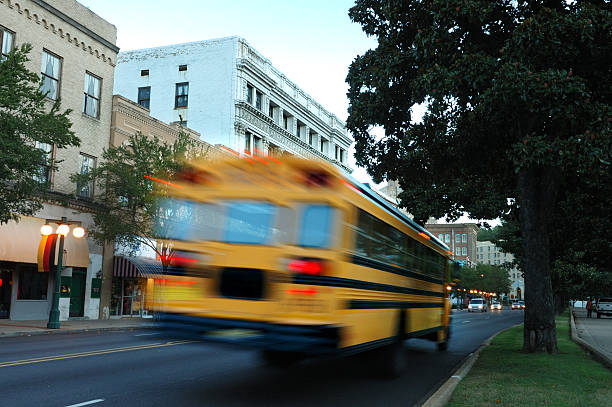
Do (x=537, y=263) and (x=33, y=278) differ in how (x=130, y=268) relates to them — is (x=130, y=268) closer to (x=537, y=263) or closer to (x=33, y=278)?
(x=33, y=278)

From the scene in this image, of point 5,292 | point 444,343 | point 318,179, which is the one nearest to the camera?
point 318,179

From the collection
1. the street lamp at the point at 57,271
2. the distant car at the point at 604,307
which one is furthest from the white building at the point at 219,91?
the distant car at the point at 604,307

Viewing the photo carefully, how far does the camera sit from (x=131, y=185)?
26.9 metres

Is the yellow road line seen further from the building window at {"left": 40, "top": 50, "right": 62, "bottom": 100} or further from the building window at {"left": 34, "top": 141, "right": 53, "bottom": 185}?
the building window at {"left": 40, "top": 50, "right": 62, "bottom": 100}

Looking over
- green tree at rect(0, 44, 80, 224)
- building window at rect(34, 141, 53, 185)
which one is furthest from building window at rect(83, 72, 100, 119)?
green tree at rect(0, 44, 80, 224)

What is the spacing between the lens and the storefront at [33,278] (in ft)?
78.5

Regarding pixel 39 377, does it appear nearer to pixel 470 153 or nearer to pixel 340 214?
pixel 340 214

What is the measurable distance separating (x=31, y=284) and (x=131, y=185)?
5916mm

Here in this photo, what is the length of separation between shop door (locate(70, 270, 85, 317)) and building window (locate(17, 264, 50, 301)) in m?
1.46

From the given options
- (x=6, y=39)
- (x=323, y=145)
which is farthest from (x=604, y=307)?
(x=6, y=39)

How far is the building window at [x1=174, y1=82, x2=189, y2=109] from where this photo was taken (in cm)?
4325

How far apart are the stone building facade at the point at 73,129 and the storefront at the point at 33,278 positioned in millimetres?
38

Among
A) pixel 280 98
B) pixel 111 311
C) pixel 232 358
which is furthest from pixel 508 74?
pixel 280 98

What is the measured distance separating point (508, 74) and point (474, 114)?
169 cm
